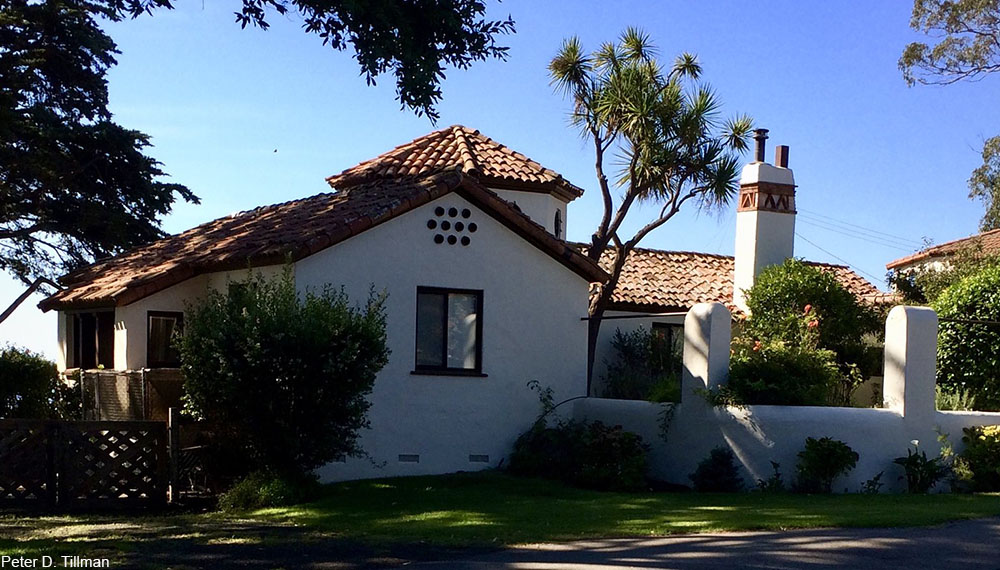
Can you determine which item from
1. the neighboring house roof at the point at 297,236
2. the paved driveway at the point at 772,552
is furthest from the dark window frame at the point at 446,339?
the paved driveway at the point at 772,552

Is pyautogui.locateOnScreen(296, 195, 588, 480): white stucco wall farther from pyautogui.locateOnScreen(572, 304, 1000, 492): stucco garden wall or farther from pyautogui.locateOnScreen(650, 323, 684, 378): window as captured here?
pyautogui.locateOnScreen(650, 323, 684, 378): window

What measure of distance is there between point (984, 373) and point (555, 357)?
7.67 m

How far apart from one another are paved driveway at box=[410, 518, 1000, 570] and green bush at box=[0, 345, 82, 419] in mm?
12952

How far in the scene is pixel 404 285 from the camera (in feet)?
57.2

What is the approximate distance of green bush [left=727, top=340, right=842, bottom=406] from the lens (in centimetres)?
1638

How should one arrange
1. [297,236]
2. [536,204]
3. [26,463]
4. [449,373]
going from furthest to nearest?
1. [536,204]
2. [449,373]
3. [297,236]
4. [26,463]

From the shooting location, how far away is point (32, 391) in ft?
68.4

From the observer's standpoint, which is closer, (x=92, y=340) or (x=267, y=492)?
(x=267, y=492)

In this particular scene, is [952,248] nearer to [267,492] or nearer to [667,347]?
[667,347]

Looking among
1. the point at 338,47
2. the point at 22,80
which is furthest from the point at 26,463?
the point at 22,80

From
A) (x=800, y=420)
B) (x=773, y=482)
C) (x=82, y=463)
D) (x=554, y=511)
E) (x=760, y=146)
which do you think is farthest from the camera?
(x=760, y=146)

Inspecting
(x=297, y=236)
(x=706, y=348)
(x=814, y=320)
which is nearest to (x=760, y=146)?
(x=814, y=320)

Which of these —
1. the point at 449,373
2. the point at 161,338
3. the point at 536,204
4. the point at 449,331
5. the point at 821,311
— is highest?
the point at 536,204

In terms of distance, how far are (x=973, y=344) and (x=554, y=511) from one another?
963 centimetres
